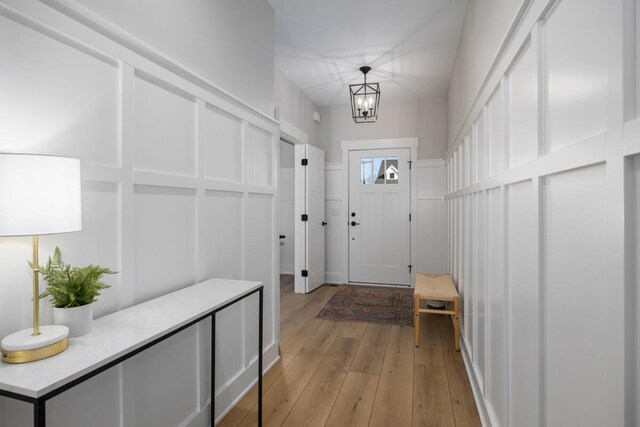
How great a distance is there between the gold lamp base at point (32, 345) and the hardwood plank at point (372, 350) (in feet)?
6.36

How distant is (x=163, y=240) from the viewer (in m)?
1.57

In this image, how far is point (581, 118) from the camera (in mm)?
810

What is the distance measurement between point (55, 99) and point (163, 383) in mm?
1189

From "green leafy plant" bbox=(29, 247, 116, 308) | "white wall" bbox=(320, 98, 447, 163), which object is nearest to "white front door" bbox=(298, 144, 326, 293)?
"white wall" bbox=(320, 98, 447, 163)

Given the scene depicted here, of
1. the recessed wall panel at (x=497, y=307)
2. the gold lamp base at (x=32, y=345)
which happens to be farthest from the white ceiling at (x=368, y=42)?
the gold lamp base at (x=32, y=345)

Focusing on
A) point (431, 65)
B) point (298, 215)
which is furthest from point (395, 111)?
point (298, 215)

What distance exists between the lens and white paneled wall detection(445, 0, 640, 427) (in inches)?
25.1

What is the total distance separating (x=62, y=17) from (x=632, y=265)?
1604mm

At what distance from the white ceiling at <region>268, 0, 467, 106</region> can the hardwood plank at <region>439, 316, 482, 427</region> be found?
8.74ft

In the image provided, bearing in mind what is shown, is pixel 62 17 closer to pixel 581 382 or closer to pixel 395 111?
pixel 581 382

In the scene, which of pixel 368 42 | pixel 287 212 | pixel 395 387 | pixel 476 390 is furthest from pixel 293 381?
pixel 287 212

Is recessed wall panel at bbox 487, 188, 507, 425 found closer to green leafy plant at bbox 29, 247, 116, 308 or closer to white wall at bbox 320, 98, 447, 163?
green leafy plant at bbox 29, 247, 116, 308

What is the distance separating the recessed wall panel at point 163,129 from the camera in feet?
4.75

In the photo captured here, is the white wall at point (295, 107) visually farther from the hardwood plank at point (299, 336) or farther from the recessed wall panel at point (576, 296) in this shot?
the recessed wall panel at point (576, 296)
